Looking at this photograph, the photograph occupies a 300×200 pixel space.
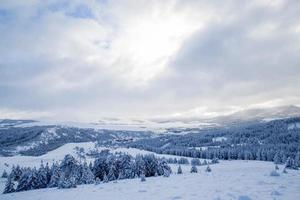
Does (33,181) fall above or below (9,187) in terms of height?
above

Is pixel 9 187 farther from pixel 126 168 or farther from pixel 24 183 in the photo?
pixel 126 168

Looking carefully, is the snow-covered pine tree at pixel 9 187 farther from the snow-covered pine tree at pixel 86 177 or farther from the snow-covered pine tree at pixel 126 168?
the snow-covered pine tree at pixel 126 168

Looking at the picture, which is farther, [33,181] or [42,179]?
[42,179]

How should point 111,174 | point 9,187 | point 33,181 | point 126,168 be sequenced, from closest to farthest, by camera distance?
point 9,187 → point 33,181 → point 111,174 → point 126,168

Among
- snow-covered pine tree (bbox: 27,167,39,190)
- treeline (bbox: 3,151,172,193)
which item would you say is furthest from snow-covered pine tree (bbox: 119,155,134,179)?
snow-covered pine tree (bbox: 27,167,39,190)

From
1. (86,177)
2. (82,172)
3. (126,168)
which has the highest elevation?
(126,168)

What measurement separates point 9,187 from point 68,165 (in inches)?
535

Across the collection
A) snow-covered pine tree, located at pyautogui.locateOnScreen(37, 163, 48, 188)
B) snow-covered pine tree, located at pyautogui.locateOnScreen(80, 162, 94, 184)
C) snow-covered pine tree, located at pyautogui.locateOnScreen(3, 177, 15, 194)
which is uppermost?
snow-covered pine tree, located at pyautogui.locateOnScreen(80, 162, 94, 184)

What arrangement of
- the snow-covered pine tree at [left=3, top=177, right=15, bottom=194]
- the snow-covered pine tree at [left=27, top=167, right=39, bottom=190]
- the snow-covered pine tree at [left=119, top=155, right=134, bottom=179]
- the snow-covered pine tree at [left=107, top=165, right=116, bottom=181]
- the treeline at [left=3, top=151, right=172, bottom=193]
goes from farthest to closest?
the snow-covered pine tree at [left=119, top=155, right=134, bottom=179] → the snow-covered pine tree at [left=107, top=165, right=116, bottom=181] → the snow-covered pine tree at [left=27, top=167, right=39, bottom=190] → the treeline at [left=3, top=151, right=172, bottom=193] → the snow-covered pine tree at [left=3, top=177, right=15, bottom=194]

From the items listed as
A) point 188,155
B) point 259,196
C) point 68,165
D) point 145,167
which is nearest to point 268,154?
point 188,155

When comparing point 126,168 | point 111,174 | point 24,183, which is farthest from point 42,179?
point 126,168

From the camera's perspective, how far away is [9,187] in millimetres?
65000

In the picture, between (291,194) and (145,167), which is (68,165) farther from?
(291,194)

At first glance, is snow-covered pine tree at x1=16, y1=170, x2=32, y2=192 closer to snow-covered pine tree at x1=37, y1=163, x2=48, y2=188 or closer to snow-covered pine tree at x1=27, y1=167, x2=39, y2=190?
snow-covered pine tree at x1=27, y1=167, x2=39, y2=190
